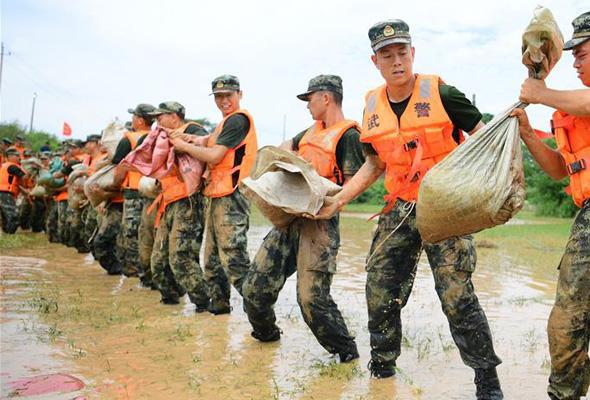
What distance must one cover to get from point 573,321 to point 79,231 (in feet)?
35.5

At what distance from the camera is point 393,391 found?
4.15 m

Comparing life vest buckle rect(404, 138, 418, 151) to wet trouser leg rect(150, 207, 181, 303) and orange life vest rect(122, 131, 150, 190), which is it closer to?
wet trouser leg rect(150, 207, 181, 303)

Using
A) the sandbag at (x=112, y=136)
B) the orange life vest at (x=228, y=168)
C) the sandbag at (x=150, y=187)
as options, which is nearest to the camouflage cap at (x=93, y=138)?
the sandbag at (x=112, y=136)

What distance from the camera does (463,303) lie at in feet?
12.8

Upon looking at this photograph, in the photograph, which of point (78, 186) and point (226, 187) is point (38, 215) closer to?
point (78, 186)

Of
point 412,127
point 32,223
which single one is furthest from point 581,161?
point 32,223

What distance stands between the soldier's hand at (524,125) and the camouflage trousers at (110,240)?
7032 millimetres

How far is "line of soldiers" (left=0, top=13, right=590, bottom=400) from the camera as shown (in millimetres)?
3404

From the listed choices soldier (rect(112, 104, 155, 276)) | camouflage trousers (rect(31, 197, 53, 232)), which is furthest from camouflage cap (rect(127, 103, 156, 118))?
camouflage trousers (rect(31, 197, 53, 232))

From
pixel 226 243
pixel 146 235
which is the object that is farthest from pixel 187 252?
pixel 146 235

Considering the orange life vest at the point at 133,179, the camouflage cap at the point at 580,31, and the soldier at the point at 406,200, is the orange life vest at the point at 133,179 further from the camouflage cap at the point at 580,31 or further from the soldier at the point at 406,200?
the camouflage cap at the point at 580,31

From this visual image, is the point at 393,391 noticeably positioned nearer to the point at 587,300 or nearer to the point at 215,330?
the point at 587,300

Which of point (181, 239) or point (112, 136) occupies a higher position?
point (112, 136)

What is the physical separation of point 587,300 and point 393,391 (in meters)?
1.42
